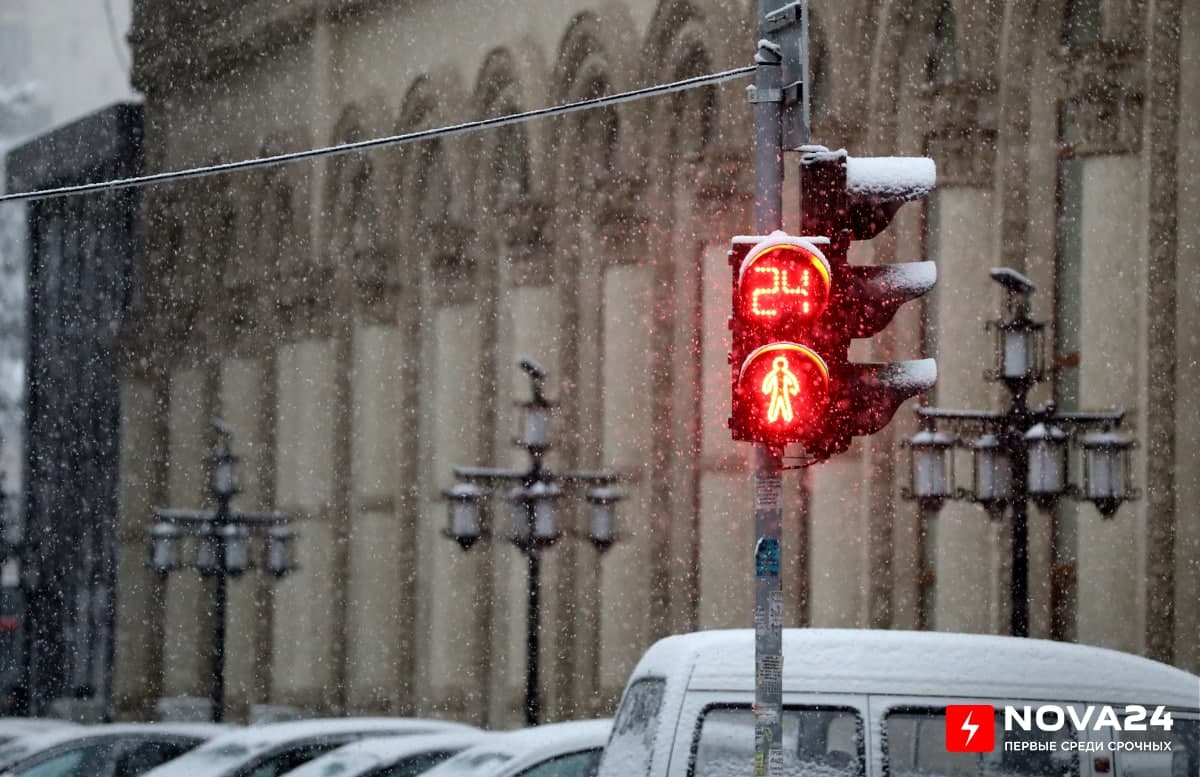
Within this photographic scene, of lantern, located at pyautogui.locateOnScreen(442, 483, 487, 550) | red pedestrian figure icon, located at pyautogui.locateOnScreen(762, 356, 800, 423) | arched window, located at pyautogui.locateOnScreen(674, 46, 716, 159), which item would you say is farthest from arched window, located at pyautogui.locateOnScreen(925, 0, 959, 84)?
red pedestrian figure icon, located at pyautogui.locateOnScreen(762, 356, 800, 423)

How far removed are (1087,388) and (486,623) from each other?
38.5 ft

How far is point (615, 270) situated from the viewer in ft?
96.4

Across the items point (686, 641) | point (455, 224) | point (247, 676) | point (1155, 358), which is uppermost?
point (455, 224)

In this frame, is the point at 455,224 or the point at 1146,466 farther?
the point at 455,224

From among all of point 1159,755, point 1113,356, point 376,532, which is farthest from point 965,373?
point 1159,755

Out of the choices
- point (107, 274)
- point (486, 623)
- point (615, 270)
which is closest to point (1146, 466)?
point (615, 270)

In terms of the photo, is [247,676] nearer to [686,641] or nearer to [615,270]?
[615,270]

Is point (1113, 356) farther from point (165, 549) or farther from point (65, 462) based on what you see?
point (65, 462)

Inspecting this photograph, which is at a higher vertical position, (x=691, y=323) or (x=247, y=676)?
(x=691, y=323)

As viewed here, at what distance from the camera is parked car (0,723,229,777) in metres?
17.5

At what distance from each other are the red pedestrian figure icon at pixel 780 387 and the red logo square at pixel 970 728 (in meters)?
2.08

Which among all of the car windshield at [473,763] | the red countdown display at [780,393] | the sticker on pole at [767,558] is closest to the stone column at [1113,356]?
the car windshield at [473,763]

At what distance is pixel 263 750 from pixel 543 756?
3429mm

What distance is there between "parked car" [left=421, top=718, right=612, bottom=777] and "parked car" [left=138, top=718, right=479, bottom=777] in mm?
2107
